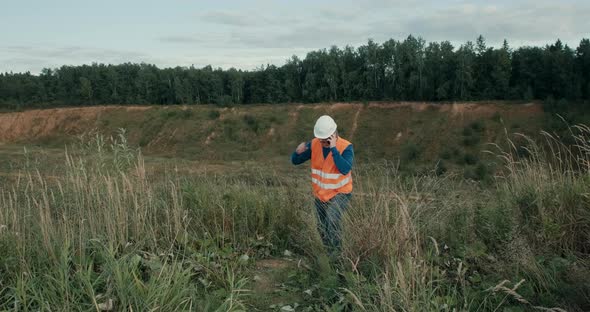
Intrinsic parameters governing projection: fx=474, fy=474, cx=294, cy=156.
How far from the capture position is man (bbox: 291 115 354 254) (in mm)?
5176

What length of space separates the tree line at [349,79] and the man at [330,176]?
3945cm

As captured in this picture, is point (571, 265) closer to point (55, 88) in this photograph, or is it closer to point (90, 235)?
point (90, 235)

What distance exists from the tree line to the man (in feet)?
129

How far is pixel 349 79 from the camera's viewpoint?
53656 millimetres

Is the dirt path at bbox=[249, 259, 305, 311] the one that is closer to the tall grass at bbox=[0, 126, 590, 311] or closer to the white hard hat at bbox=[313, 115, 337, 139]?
the tall grass at bbox=[0, 126, 590, 311]

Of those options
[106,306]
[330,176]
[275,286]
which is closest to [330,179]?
[330,176]

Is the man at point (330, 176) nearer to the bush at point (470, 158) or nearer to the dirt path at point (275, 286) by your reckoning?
the dirt path at point (275, 286)

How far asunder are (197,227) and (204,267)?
3.75 feet

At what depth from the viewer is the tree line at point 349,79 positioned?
137ft

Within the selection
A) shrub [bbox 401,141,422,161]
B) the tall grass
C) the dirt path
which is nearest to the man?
the tall grass

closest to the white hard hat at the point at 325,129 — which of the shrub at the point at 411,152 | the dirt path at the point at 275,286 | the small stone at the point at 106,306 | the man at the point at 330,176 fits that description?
the man at the point at 330,176

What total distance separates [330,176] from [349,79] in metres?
49.4

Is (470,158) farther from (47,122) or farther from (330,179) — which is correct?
(47,122)

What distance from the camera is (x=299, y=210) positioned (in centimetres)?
589
